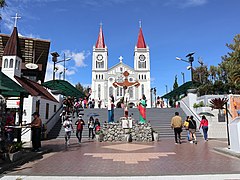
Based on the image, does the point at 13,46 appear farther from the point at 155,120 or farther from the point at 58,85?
the point at 155,120

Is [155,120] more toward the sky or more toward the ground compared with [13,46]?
more toward the ground

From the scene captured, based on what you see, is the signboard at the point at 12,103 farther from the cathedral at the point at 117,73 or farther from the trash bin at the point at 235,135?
the cathedral at the point at 117,73

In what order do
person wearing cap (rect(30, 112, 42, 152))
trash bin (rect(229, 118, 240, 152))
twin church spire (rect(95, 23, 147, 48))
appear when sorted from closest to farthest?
trash bin (rect(229, 118, 240, 152)) → person wearing cap (rect(30, 112, 42, 152)) → twin church spire (rect(95, 23, 147, 48))

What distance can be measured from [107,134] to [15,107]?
7.22 meters

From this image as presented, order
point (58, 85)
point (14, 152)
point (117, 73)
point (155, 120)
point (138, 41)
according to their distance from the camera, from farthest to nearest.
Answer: point (138, 41)
point (117, 73)
point (58, 85)
point (155, 120)
point (14, 152)

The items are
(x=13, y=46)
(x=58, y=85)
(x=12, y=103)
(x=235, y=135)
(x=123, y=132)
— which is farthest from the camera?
(x=58, y=85)

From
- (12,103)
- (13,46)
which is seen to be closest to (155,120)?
(12,103)

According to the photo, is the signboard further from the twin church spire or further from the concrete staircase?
the twin church spire

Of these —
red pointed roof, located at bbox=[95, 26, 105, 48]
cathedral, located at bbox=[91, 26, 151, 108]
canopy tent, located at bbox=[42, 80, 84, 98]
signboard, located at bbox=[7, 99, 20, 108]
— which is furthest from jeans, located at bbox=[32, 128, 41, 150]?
red pointed roof, located at bbox=[95, 26, 105, 48]

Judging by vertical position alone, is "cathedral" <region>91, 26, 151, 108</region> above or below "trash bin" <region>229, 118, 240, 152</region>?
above

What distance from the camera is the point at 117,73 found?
6750cm

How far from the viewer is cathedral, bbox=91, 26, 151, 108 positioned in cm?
6406

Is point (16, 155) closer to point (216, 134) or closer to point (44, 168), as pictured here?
point (44, 168)

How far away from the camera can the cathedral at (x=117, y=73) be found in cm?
6406
